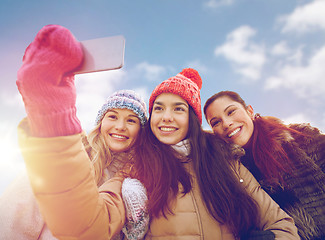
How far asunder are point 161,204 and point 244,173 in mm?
1014

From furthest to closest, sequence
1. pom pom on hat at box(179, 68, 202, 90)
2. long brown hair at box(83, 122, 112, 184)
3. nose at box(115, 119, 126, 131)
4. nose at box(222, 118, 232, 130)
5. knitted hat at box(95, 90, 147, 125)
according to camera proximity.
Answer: pom pom on hat at box(179, 68, 202, 90), nose at box(222, 118, 232, 130), knitted hat at box(95, 90, 147, 125), nose at box(115, 119, 126, 131), long brown hair at box(83, 122, 112, 184)

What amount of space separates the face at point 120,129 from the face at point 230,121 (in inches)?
45.1

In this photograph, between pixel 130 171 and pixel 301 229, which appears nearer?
pixel 130 171

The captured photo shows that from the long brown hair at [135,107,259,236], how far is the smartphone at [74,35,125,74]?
51.2 inches

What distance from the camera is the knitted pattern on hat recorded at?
1.62m

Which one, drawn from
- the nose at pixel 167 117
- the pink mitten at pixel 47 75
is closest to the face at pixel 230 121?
the nose at pixel 167 117

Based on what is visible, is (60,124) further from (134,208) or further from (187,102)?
(187,102)

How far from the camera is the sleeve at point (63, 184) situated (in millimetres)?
969

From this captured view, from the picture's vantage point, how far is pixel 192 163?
2.21m

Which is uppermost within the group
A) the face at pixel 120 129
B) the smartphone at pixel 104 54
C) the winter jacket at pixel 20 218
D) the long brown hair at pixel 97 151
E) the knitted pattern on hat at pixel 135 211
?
the smartphone at pixel 104 54

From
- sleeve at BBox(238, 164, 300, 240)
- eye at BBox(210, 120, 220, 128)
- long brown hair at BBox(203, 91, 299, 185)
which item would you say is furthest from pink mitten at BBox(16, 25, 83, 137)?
long brown hair at BBox(203, 91, 299, 185)

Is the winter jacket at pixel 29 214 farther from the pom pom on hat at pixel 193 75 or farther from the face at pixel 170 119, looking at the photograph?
the pom pom on hat at pixel 193 75

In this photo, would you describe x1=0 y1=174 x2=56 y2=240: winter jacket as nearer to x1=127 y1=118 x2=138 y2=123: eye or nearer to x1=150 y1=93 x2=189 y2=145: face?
x1=127 y1=118 x2=138 y2=123: eye

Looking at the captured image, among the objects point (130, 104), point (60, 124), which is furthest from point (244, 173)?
point (60, 124)
